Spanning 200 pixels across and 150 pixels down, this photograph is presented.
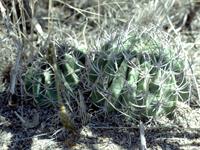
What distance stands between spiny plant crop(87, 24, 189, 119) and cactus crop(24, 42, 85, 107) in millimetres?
276

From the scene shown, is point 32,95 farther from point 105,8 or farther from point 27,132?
point 105,8

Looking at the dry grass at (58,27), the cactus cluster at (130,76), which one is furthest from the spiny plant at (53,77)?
the dry grass at (58,27)

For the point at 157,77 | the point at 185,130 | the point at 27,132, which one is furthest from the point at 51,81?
the point at 185,130

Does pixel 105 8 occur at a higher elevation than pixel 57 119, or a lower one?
higher

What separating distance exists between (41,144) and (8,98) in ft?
2.81

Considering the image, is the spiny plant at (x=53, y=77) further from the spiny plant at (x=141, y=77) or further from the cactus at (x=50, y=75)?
the spiny plant at (x=141, y=77)

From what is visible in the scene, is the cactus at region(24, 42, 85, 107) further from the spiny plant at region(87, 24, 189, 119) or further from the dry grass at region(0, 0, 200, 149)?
the spiny plant at region(87, 24, 189, 119)

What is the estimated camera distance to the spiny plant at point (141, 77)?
191 centimetres

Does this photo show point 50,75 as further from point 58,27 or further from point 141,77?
point 58,27

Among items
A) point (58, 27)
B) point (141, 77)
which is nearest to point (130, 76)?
point (141, 77)

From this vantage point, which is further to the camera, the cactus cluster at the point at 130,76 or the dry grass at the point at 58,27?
the dry grass at the point at 58,27

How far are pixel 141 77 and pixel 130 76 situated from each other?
10cm

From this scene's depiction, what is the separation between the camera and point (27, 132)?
214 cm

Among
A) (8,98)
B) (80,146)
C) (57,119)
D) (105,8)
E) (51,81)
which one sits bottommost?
(80,146)
